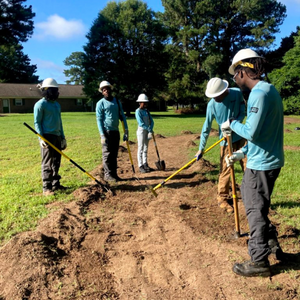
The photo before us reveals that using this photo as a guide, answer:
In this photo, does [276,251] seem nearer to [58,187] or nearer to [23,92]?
[58,187]

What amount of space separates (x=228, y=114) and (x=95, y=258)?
3.08 metres

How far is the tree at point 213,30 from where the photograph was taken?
128 feet

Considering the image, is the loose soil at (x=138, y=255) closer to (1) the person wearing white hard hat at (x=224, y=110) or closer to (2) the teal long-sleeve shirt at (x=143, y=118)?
(1) the person wearing white hard hat at (x=224, y=110)

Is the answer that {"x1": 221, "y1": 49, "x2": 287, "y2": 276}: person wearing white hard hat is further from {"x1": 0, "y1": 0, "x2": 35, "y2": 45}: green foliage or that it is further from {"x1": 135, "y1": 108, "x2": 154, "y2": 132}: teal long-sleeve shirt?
{"x1": 0, "y1": 0, "x2": 35, "y2": 45}: green foliage

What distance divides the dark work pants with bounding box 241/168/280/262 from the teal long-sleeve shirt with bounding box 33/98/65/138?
4.29 metres

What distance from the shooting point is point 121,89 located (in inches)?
1272

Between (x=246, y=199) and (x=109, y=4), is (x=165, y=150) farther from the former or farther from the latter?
(x=109, y=4)


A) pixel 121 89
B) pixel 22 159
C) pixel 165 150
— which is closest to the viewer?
pixel 22 159

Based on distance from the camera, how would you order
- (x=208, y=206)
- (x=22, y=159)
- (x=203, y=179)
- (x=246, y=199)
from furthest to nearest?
(x=22, y=159)
(x=203, y=179)
(x=208, y=206)
(x=246, y=199)

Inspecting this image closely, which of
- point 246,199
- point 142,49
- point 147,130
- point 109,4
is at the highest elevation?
point 109,4

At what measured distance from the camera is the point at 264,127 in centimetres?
288

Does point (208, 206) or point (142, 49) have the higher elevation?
point (142, 49)

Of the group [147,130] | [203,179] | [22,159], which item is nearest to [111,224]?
[203,179]

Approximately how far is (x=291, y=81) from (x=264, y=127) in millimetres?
30621
